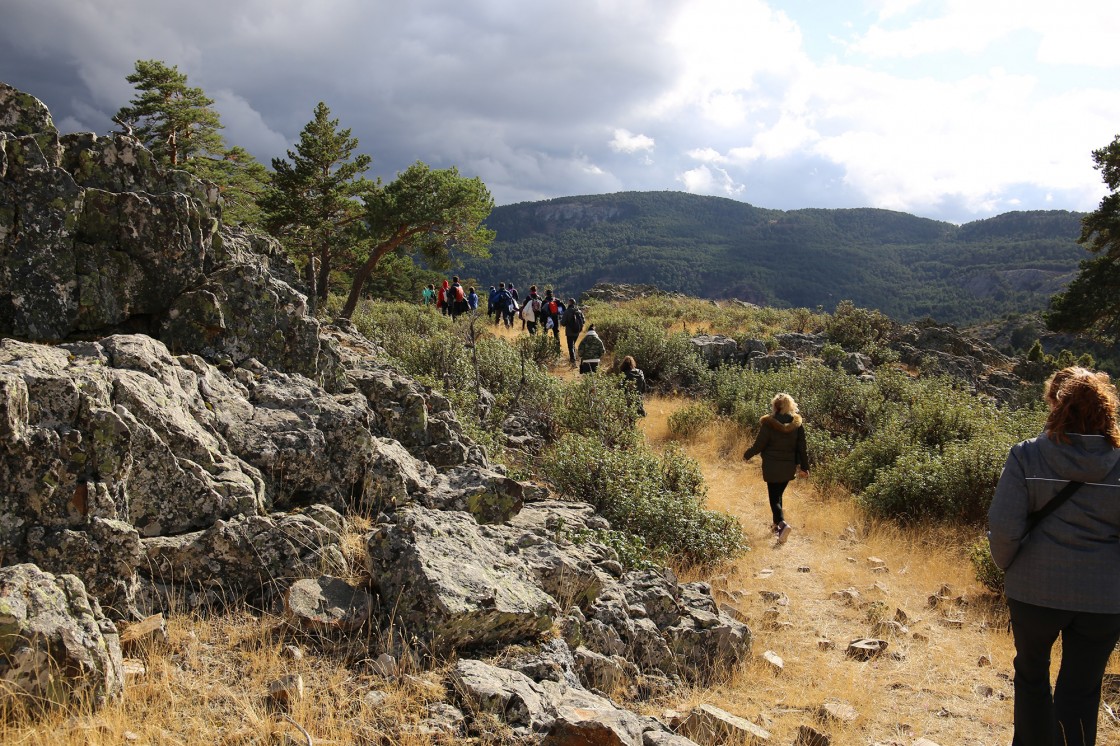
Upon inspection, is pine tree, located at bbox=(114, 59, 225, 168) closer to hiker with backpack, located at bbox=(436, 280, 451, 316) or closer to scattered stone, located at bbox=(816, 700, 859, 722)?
hiker with backpack, located at bbox=(436, 280, 451, 316)

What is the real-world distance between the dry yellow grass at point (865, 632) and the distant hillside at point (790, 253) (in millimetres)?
87438

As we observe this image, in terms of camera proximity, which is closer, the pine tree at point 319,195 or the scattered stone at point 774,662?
the scattered stone at point 774,662

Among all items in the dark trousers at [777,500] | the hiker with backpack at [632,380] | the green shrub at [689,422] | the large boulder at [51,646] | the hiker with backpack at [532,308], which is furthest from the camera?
the hiker with backpack at [532,308]

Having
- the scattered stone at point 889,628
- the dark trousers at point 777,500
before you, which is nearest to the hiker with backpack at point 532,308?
the dark trousers at point 777,500

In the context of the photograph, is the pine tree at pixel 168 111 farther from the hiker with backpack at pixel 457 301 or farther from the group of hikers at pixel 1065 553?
the group of hikers at pixel 1065 553

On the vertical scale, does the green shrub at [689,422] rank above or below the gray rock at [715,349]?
below

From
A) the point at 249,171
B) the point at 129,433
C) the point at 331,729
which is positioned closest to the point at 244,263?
the point at 129,433

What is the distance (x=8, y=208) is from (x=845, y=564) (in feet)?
30.1

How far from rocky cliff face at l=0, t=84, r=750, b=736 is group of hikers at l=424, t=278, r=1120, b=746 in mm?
2134

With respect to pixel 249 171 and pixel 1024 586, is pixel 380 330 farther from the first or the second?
pixel 249 171

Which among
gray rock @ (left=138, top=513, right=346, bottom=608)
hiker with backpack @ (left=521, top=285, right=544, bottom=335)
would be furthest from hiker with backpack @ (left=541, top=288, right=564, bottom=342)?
gray rock @ (left=138, top=513, right=346, bottom=608)

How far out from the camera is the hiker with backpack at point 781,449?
884 centimetres

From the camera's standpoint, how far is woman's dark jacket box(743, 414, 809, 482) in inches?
348

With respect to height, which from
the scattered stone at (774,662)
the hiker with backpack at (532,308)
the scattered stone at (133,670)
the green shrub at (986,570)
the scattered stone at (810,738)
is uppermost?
the hiker with backpack at (532,308)
